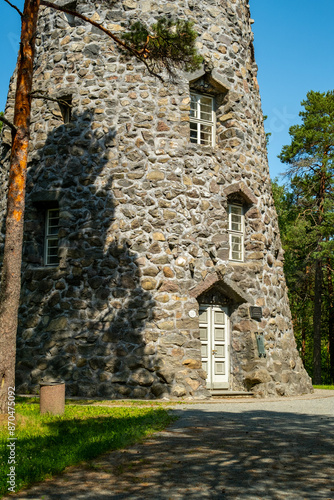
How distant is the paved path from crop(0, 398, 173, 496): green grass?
0.20 metres

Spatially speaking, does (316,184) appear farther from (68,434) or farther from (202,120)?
(68,434)

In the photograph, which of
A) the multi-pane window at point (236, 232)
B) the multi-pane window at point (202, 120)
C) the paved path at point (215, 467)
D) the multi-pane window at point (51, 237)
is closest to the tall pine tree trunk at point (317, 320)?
the multi-pane window at point (236, 232)

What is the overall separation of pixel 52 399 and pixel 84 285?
190 inches

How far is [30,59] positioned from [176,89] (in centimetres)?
588

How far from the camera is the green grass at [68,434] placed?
5398 millimetres

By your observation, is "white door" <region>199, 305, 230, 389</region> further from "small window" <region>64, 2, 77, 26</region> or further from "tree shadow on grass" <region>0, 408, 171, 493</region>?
"small window" <region>64, 2, 77, 26</region>

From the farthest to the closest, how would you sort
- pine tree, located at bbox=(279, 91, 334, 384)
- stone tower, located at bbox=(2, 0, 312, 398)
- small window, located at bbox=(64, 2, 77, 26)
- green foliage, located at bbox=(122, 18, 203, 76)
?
1. pine tree, located at bbox=(279, 91, 334, 384)
2. small window, located at bbox=(64, 2, 77, 26)
3. stone tower, located at bbox=(2, 0, 312, 398)
4. green foliage, located at bbox=(122, 18, 203, 76)

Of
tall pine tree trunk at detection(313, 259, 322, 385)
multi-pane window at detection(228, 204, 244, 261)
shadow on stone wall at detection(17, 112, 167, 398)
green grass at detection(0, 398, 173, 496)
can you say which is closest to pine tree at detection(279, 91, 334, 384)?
tall pine tree trunk at detection(313, 259, 322, 385)

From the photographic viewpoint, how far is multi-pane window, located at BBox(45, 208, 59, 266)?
46.7 feet

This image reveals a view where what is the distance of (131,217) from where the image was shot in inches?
521

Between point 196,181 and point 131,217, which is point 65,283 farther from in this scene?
point 196,181

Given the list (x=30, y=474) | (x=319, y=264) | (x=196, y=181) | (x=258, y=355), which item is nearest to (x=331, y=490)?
(x=30, y=474)

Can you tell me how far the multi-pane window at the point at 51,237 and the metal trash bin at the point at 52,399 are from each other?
230 inches

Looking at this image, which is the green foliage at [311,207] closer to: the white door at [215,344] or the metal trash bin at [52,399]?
the white door at [215,344]
